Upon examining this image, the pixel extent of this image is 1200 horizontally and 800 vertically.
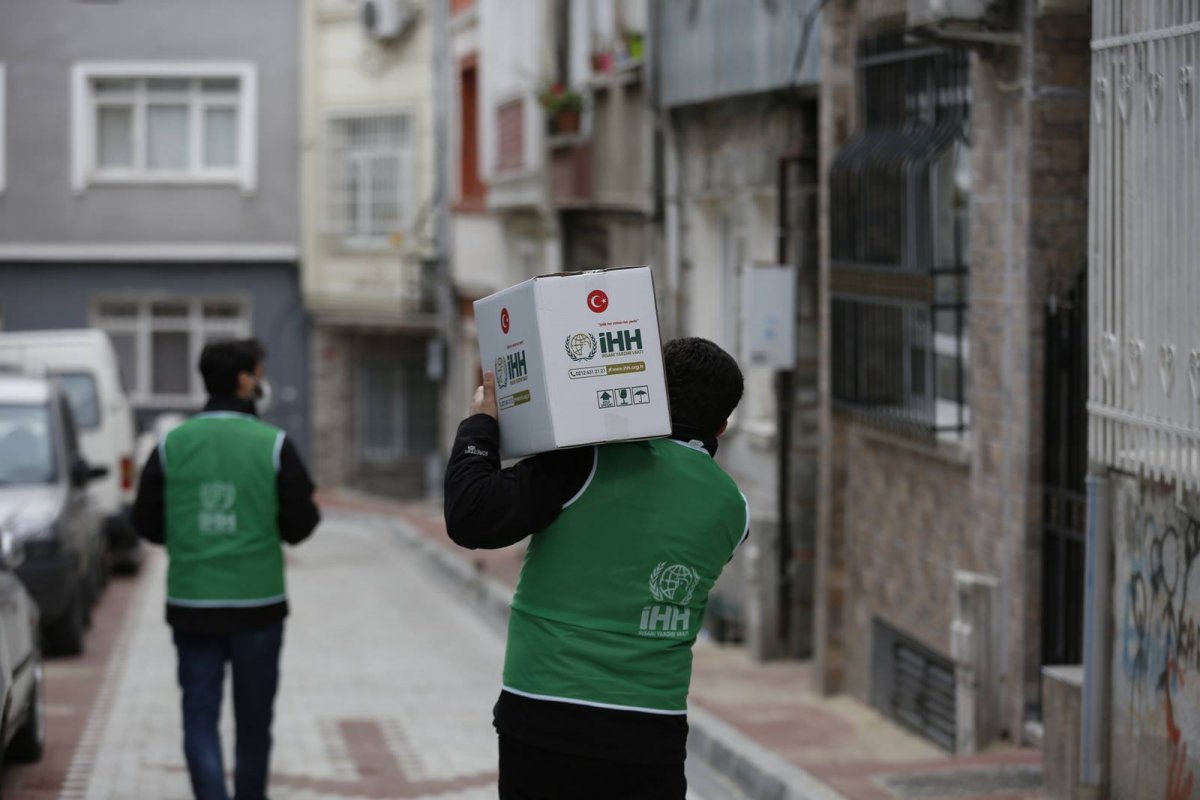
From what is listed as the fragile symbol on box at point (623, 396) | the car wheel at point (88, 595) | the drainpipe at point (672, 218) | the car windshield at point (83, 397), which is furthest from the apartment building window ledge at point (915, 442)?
the car windshield at point (83, 397)

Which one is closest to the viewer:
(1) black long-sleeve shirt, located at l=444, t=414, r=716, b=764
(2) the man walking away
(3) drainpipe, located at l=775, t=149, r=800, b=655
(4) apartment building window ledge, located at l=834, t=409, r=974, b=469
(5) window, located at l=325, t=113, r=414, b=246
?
(1) black long-sleeve shirt, located at l=444, t=414, r=716, b=764

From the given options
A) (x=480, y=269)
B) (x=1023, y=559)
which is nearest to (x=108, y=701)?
(x=1023, y=559)

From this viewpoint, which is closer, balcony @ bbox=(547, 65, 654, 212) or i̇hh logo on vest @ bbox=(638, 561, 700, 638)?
i̇hh logo on vest @ bbox=(638, 561, 700, 638)

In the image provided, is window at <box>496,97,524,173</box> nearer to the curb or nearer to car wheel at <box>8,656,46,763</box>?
the curb

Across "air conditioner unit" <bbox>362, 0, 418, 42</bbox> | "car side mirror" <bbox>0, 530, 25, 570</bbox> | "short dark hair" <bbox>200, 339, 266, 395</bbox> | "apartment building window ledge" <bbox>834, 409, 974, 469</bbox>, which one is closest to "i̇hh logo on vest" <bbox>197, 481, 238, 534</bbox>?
"short dark hair" <bbox>200, 339, 266, 395</bbox>

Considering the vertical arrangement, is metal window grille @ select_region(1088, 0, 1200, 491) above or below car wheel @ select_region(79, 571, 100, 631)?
above

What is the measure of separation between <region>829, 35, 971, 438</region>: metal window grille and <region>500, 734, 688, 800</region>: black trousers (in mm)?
5459

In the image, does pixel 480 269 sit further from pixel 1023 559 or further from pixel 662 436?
pixel 662 436

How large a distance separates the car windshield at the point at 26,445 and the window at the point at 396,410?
18746 mm

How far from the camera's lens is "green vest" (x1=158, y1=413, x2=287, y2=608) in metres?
7.37

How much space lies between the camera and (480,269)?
87.6 ft

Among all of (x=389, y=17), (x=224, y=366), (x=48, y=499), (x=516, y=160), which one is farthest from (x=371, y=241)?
(x=224, y=366)

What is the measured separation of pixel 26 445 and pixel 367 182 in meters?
18.3

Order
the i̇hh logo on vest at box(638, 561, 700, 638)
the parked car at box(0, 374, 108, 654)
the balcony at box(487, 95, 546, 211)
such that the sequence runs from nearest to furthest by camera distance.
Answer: the i̇hh logo on vest at box(638, 561, 700, 638) → the parked car at box(0, 374, 108, 654) → the balcony at box(487, 95, 546, 211)
